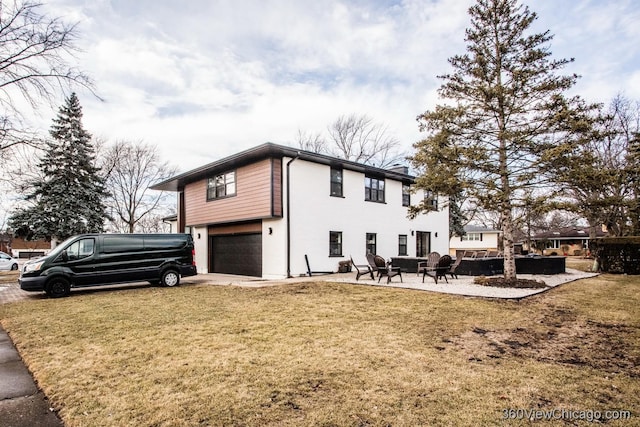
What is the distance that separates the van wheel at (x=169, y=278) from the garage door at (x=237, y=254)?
12.2 feet

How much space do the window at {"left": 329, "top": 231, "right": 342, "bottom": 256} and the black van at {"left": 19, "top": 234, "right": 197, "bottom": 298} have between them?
5916 mm

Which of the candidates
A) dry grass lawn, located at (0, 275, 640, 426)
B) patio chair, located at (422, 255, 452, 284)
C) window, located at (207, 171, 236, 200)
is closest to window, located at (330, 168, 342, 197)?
window, located at (207, 171, 236, 200)

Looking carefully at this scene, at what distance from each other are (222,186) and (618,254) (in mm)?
18311

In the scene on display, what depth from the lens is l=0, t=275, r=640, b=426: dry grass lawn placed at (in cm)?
297

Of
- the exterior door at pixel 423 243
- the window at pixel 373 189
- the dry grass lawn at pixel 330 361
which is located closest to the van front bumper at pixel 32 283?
the dry grass lawn at pixel 330 361

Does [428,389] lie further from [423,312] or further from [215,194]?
[215,194]

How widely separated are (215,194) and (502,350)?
48.7ft

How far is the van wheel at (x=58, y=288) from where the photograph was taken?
1011 cm

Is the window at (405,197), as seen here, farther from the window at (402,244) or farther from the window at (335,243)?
the window at (335,243)

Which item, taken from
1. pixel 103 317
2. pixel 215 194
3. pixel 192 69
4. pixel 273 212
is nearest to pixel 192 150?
pixel 215 194

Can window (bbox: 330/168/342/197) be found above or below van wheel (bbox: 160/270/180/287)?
above

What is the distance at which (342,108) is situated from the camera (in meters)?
31.8

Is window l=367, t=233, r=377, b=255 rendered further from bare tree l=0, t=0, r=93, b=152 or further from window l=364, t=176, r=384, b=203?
bare tree l=0, t=0, r=93, b=152

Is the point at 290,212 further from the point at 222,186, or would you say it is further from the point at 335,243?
the point at 222,186
